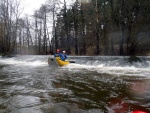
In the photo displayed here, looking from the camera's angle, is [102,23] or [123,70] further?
[102,23]

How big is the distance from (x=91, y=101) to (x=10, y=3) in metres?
32.4

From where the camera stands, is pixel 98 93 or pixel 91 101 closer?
pixel 91 101

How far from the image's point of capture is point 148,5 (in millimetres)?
21625

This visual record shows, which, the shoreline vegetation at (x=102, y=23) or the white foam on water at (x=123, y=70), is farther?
the shoreline vegetation at (x=102, y=23)

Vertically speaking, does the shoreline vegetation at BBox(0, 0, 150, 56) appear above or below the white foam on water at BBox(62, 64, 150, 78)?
above

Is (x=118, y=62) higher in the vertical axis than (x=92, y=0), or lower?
lower

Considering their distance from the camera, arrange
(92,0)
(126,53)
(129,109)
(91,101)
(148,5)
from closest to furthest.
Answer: (129,109) → (91,101) → (148,5) → (126,53) → (92,0)

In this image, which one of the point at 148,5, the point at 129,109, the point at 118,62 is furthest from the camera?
the point at 148,5

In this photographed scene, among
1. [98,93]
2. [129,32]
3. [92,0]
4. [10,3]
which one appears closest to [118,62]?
[129,32]

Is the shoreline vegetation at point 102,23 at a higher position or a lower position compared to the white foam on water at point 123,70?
higher

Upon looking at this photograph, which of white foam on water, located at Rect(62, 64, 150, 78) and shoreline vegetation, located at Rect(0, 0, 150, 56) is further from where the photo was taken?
shoreline vegetation, located at Rect(0, 0, 150, 56)

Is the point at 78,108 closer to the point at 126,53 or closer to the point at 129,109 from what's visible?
→ the point at 129,109

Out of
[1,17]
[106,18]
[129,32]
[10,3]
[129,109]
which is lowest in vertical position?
[129,109]

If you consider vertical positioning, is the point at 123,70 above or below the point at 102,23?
below
